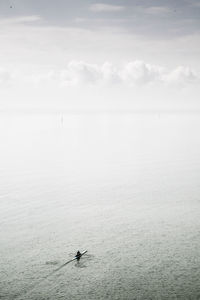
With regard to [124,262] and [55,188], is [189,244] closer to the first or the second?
[124,262]

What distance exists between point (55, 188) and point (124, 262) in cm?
1629

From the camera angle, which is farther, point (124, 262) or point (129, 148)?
point (129, 148)

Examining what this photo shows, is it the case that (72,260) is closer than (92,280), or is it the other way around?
(92,280)

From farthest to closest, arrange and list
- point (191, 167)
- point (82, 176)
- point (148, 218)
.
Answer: point (191, 167)
point (82, 176)
point (148, 218)

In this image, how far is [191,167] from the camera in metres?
42.0

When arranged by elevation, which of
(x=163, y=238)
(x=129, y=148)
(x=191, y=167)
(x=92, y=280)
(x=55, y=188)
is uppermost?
(x=92, y=280)

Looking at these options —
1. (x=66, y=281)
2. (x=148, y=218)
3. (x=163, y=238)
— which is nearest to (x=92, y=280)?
(x=66, y=281)

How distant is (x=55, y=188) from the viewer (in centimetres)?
3216

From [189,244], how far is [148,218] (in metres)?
4.94

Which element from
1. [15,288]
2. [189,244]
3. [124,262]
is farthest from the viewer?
[189,244]

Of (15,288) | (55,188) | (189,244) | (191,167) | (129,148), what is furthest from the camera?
(129,148)

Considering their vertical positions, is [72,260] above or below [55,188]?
above

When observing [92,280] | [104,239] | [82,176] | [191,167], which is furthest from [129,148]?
[92,280]

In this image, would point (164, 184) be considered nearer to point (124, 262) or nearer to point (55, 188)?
point (55, 188)
